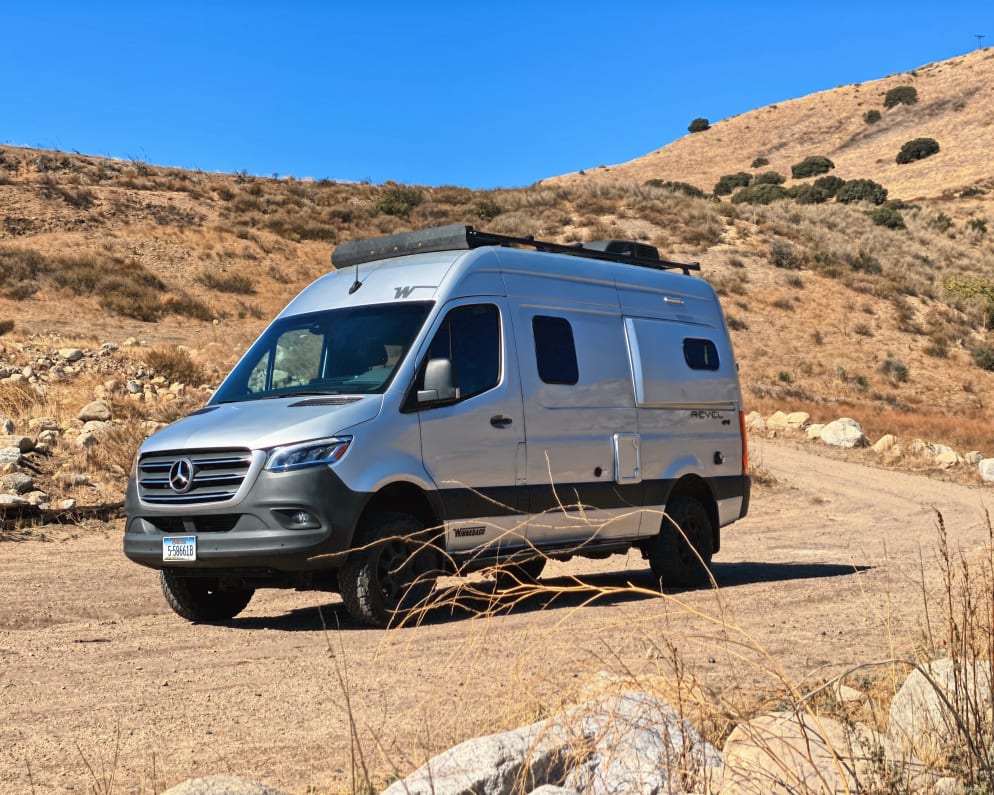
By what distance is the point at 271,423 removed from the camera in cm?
798

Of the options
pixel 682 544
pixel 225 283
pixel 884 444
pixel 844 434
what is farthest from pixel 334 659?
pixel 225 283

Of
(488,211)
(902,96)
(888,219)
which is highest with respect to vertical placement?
(902,96)

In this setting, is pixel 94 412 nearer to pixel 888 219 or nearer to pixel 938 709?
pixel 938 709

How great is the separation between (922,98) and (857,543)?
96.5 metres

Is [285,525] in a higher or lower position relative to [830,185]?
lower

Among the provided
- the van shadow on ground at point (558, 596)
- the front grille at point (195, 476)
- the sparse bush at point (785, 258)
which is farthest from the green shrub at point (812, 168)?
the front grille at point (195, 476)

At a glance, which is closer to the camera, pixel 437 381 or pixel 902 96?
pixel 437 381

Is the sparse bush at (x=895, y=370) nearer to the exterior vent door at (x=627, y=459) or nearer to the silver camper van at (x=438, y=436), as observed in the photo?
the silver camper van at (x=438, y=436)

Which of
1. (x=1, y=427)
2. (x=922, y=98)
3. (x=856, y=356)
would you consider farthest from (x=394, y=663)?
(x=922, y=98)

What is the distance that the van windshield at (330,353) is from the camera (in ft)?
28.1

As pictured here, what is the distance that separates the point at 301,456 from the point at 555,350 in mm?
2585

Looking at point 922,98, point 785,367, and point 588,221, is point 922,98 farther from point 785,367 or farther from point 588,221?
point 785,367

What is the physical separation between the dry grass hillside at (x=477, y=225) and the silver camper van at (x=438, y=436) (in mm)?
8459

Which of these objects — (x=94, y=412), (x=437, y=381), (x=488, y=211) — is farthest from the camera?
(x=488, y=211)
